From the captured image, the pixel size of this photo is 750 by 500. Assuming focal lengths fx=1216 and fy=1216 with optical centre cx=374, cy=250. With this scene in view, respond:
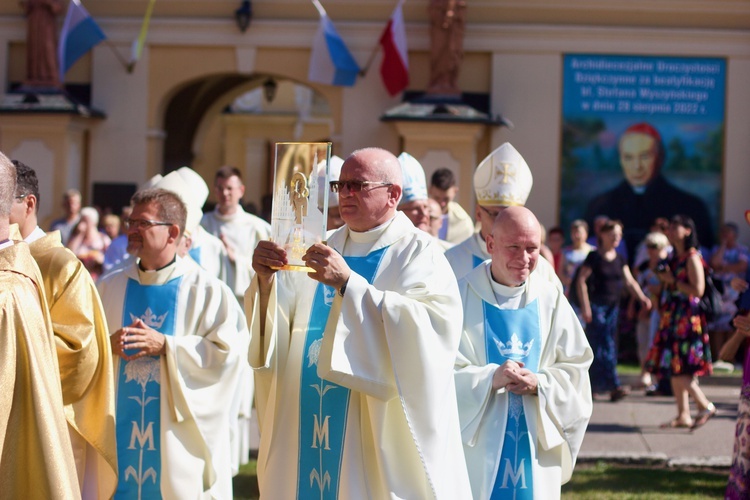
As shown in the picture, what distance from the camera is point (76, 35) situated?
1591 cm

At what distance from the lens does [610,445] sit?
32.2 feet

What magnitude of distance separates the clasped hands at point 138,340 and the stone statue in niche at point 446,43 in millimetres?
10497

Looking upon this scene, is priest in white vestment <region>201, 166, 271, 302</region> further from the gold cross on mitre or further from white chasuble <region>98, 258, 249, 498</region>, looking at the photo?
white chasuble <region>98, 258, 249, 498</region>

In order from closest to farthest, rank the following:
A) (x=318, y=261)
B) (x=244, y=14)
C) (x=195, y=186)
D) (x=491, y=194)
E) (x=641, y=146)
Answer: (x=318, y=261) → (x=491, y=194) → (x=195, y=186) → (x=244, y=14) → (x=641, y=146)

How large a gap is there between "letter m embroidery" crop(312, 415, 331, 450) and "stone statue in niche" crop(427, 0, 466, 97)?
11.4m

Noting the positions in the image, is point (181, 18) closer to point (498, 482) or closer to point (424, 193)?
point (424, 193)

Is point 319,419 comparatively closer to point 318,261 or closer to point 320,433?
point 320,433

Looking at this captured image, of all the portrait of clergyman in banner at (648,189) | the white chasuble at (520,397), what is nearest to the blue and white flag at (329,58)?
the portrait of clergyman in banner at (648,189)

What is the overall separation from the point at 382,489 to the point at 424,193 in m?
2.93

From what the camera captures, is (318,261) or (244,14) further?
(244,14)

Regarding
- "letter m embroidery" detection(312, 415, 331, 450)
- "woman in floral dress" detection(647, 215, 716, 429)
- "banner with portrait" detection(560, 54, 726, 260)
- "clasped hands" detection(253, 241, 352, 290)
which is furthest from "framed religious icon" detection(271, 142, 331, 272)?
"banner with portrait" detection(560, 54, 726, 260)

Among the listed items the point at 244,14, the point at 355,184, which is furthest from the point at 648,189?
the point at 355,184

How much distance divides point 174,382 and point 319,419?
1332mm

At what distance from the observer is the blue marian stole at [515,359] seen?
205 inches
